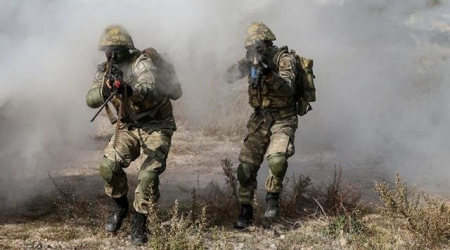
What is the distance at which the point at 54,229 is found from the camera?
4.88 meters

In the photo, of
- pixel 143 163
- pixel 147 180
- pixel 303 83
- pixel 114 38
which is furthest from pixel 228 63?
pixel 147 180

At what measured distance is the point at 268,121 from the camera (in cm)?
511

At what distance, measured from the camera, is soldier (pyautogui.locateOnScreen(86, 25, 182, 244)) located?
445cm

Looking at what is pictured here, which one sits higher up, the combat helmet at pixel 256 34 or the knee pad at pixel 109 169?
the combat helmet at pixel 256 34

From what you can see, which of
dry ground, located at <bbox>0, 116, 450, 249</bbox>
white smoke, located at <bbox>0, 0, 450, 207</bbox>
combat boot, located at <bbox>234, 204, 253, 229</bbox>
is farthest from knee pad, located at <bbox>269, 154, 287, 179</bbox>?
white smoke, located at <bbox>0, 0, 450, 207</bbox>

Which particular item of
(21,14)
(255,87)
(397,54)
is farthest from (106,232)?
(397,54)

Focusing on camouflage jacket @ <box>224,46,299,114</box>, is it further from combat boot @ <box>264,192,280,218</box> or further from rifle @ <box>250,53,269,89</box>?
combat boot @ <box>264,192,280,218</box>

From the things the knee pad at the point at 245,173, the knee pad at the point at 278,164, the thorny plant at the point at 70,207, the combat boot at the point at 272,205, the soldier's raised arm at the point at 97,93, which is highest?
the soldier's raised arm at the point at 97,93

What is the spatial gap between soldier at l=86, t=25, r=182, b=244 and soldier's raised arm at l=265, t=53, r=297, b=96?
2.74 feet

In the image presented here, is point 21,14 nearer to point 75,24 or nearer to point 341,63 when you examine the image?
point 75,24

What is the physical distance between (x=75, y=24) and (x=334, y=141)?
4.57 m

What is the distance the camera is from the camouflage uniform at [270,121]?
190 inches

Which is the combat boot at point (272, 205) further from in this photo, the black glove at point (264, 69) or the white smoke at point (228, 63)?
the white smoke at point (228, 63)

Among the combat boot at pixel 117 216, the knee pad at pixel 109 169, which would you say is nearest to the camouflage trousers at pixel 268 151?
the combat boot at pixel 117 216
